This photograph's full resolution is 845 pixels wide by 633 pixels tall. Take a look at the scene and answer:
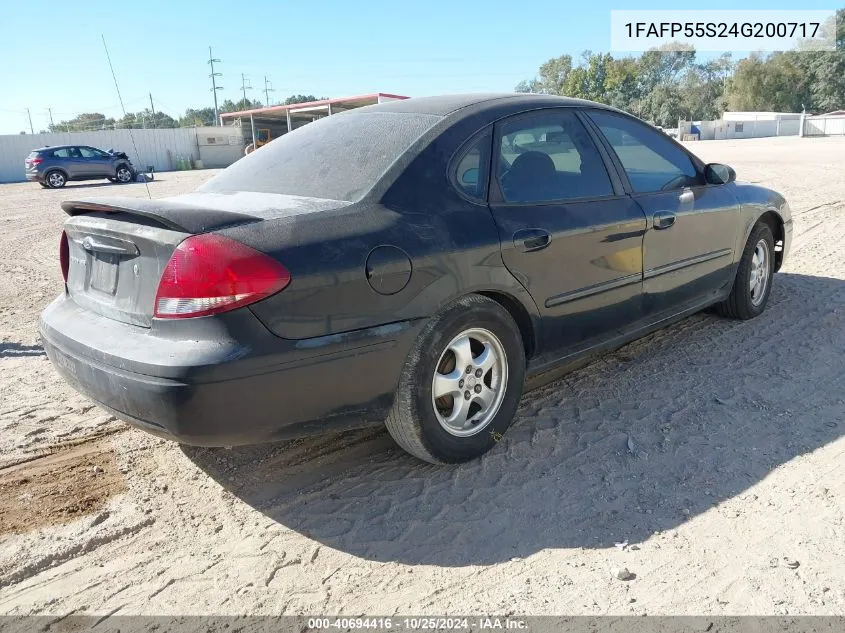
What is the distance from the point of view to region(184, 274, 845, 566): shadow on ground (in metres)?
2.65

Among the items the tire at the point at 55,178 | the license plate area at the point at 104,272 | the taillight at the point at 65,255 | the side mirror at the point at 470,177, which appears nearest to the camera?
the license plate area at the point at 104,272

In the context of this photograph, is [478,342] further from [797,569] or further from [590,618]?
→ [797,569]

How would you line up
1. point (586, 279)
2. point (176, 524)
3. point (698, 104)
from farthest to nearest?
point (698, 104) → point (586, 279) → point (176, 524)

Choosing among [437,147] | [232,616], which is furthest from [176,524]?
[437,147]

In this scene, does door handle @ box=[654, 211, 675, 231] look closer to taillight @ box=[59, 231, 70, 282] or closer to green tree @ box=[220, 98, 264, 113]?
taillight @ box=[59, 231, 70, 282]

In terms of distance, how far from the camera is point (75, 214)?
311cm

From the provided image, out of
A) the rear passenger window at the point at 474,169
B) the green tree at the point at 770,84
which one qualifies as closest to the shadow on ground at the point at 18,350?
the rear passenger window at the point at 474,169

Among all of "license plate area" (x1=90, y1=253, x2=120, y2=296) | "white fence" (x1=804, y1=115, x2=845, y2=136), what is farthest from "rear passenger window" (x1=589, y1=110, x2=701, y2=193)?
"white fence" (x1=804, y1=115, x2=845, y2=136)

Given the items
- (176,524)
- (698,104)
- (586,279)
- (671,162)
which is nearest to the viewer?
(176,524)

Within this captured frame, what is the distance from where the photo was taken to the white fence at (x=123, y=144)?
35781mm

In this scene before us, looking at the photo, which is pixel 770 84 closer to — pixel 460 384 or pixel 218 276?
pixel 460 384

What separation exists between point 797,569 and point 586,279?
1629 mm

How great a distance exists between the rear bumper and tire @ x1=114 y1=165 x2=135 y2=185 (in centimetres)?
2562

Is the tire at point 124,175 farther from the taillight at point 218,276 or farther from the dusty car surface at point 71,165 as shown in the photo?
the taillight at point 218,276
